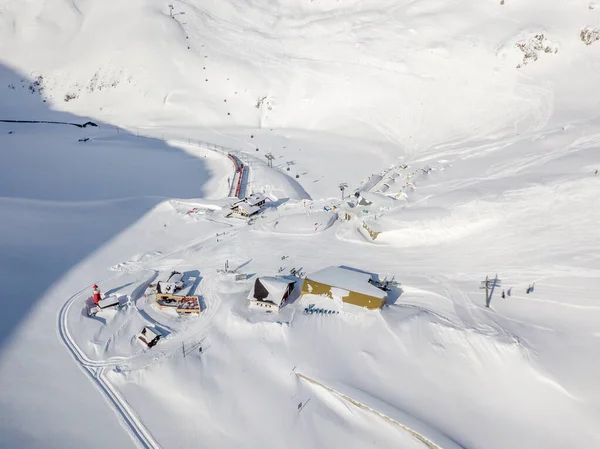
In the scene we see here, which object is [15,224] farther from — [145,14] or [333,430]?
[145,14]

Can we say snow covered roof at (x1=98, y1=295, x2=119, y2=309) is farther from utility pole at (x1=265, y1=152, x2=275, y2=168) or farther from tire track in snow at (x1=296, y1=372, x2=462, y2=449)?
utility pole at (x1=265, y1=152, x2=275, y2=168)

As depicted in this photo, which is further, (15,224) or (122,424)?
(15,224)

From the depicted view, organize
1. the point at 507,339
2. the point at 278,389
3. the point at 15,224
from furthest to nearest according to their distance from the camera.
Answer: the point at 15,224, the point at 507,339, the point at 278,389

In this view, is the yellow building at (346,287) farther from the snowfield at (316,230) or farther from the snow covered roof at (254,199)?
the snow covered roof at (254,199)

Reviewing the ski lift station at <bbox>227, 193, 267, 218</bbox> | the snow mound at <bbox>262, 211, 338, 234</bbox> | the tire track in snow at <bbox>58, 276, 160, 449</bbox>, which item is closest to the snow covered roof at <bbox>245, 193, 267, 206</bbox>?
the ski lift station at <bbox>227, 193, 267, 218</bbox>

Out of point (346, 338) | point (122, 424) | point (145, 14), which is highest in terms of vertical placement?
point (145, 14)

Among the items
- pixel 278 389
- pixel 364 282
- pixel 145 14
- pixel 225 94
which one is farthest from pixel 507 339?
pixel 145 14

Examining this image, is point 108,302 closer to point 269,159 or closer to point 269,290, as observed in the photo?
point 269,290

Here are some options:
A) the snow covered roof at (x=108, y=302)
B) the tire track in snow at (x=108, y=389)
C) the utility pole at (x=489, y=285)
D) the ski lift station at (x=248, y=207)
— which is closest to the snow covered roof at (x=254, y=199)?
the ski lift station at (x=248, y=207)
